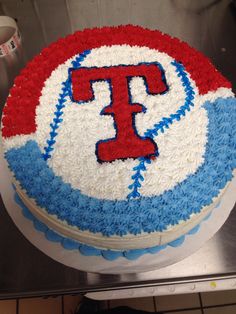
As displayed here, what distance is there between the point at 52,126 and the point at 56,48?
30 cm

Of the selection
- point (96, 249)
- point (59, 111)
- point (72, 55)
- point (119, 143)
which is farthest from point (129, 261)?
point (72, 55)

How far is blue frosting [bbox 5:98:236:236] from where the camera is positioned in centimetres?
85

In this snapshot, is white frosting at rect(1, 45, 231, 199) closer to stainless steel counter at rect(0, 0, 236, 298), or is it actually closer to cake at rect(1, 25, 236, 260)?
cake at rect(1, 25, 236, 260)

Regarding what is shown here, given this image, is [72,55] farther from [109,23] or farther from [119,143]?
[109,23]

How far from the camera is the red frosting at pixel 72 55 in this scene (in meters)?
1.01

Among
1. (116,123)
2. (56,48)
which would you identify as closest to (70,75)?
(56,48)

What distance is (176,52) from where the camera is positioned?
1116 millimetres

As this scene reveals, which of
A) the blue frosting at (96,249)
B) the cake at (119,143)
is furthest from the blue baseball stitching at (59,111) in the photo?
the blue frosting at (96,249)

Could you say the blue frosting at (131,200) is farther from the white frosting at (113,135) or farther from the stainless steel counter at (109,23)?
the stainless steel counter at (109,23)

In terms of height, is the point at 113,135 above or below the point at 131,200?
above

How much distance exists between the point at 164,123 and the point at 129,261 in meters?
0.38

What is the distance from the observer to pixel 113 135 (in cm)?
96

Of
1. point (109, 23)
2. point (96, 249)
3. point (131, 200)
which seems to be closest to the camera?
point (131, 200)

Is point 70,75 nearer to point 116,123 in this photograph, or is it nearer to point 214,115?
point 116,123
